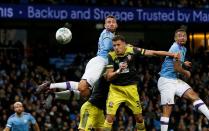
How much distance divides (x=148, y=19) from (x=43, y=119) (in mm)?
8251

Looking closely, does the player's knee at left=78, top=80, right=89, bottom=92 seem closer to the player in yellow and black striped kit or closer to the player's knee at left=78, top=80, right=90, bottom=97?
the player's knee at left=78, top=80, right=90, bottom=97

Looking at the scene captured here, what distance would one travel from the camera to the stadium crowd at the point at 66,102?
918 inches

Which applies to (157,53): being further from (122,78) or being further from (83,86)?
(83,86)

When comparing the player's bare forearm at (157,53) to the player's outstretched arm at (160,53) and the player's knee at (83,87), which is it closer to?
the player's outstretched arm at (160,53)

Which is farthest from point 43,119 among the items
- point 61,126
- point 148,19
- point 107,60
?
point 107,60

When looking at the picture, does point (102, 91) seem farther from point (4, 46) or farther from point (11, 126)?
point (4, 46)

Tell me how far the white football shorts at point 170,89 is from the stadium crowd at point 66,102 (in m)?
8.81

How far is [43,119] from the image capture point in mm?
23172

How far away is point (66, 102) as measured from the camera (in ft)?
80.8

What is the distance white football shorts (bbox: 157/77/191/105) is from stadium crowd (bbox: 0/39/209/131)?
8.81 metres

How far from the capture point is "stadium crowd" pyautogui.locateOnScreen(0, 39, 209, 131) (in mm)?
23328

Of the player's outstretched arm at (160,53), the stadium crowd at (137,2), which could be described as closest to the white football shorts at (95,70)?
the player's outstretched arm at (160,53)

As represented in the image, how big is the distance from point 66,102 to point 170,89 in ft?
37.7

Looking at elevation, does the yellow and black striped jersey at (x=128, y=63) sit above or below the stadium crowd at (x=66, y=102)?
above
